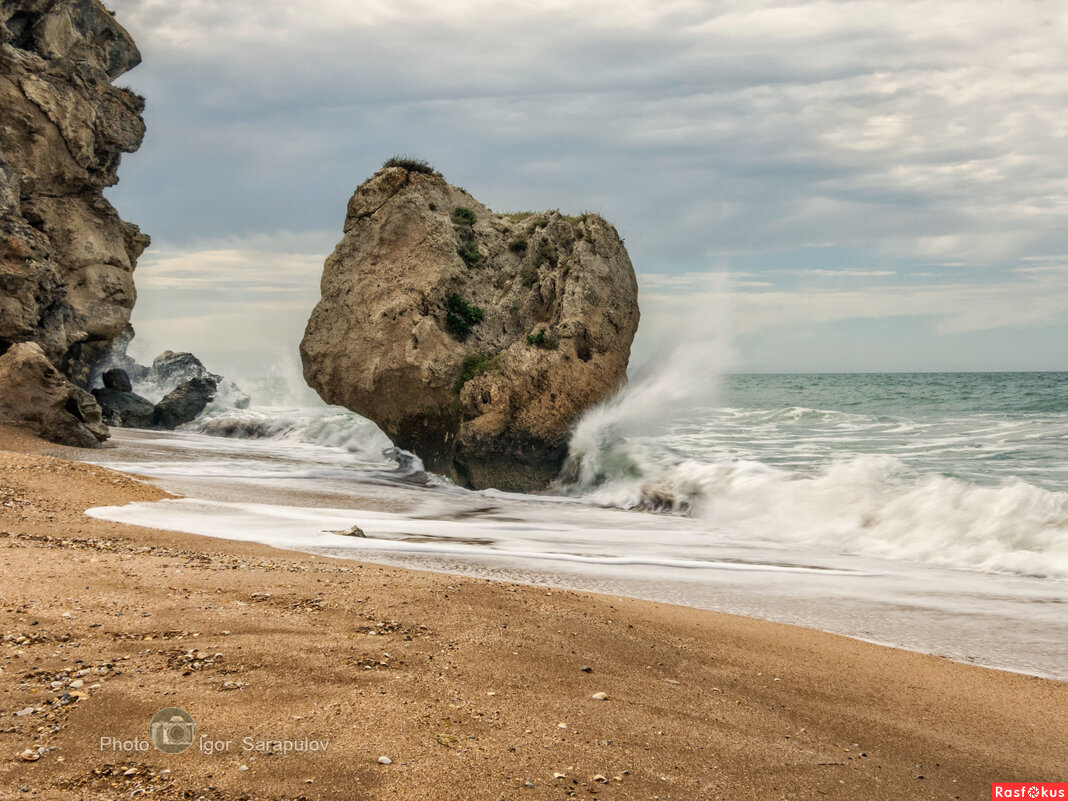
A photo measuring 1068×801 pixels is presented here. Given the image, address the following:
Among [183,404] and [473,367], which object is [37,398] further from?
[183,404]

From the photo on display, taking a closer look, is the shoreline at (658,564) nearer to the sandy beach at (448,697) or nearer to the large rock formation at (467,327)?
the sandy beach at (448,697)

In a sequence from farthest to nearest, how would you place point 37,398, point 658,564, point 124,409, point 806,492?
1. point 124,409
2. point 37,398
3. point 806,492
4. point 658,564

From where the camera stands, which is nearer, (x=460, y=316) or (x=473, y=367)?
(x=473, y=367)

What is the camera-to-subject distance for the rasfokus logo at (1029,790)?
3.02m

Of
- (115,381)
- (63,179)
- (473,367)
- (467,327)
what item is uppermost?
(63,179)

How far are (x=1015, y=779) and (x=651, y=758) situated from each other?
4.77 ft

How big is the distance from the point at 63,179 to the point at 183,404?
7.60m

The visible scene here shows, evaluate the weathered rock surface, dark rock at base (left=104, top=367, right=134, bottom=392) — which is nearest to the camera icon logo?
the weathered rock surface

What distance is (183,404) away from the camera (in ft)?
76.9

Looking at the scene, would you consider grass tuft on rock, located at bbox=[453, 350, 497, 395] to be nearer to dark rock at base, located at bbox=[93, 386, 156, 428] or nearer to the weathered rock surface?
the weathered rock surface

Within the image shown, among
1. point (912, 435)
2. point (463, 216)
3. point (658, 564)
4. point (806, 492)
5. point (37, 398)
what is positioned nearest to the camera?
point (658, 564)

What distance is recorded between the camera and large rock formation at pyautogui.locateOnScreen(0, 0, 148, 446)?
14273 mm

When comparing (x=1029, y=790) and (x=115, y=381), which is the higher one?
(x=115, y=381)

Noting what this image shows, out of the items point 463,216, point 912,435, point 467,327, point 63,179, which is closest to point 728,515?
point 467,327
